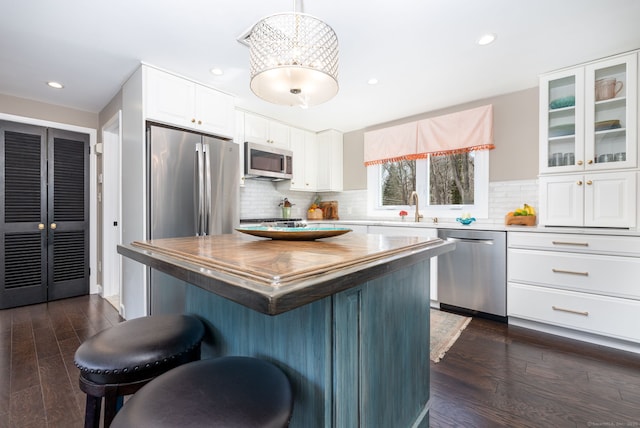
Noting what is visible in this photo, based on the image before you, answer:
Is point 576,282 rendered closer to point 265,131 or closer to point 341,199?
point 341,199

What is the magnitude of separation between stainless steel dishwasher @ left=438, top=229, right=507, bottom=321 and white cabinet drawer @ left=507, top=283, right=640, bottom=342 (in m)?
0.11

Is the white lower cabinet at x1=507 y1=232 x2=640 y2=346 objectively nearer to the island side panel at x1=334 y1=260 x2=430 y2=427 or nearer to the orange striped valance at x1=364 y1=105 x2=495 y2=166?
the orange striped valance at x1=364 y1=105 x2=495 y2=166

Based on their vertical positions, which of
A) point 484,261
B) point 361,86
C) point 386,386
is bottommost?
point 386,386

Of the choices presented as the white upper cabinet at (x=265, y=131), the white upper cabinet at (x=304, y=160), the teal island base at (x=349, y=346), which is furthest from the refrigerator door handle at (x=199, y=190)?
the white upper cabinet at (x=304, y=160)

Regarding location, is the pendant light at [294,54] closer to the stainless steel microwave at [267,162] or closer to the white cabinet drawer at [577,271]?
the stainless steel microwave at [267,162]

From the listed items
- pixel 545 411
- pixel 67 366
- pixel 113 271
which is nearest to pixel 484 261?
pixel 545 411

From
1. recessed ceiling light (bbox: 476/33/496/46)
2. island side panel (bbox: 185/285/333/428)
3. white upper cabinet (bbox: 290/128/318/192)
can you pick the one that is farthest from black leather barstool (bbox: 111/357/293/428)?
white upper cabinet (bbox: 290/128/318/192)

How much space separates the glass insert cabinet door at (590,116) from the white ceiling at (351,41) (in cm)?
14

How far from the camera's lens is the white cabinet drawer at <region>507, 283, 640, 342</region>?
211cm

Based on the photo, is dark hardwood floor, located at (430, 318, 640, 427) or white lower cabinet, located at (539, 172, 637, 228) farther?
white lower cabinet, located at (539, 172, 637, 228)

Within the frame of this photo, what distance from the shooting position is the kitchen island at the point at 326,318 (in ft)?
1.94

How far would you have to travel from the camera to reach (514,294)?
258cm

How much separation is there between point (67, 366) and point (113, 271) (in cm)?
192

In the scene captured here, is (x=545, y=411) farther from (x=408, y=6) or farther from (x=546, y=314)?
(x=408, y=6)
